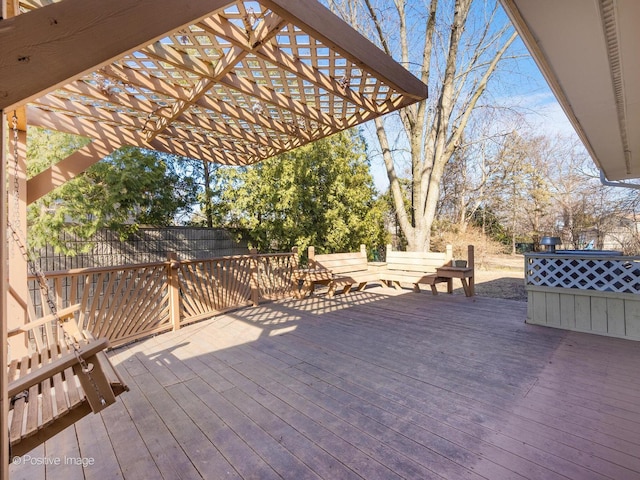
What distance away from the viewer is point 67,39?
92cm

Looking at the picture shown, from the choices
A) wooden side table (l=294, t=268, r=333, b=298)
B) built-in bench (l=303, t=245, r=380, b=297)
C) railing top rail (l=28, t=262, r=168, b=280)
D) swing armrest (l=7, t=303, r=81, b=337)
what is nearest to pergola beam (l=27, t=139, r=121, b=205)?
railing top rail (l=28, t=262, r=168, b=280)

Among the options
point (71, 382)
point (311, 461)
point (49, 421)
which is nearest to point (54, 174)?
point (71, 382)

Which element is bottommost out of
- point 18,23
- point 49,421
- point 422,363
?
point 422,363

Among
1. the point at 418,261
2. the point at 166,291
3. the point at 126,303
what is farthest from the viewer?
the point at 418,261

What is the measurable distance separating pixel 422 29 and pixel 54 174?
813 centimetres

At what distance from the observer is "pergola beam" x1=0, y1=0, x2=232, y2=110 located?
0.85 meters

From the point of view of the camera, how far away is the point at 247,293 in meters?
5.42

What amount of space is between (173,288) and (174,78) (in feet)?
8.11

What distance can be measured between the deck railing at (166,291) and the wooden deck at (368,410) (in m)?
0.38

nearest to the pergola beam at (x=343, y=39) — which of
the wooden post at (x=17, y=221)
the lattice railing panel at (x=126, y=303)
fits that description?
the wooden post at (x=17, y=221)

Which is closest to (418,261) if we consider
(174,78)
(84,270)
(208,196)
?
(174,78)

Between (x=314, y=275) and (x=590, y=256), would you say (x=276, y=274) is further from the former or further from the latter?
(x=590, y=256)

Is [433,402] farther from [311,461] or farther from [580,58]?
[580,58]

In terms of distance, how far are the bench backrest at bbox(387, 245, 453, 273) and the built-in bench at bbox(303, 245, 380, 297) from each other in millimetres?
445
